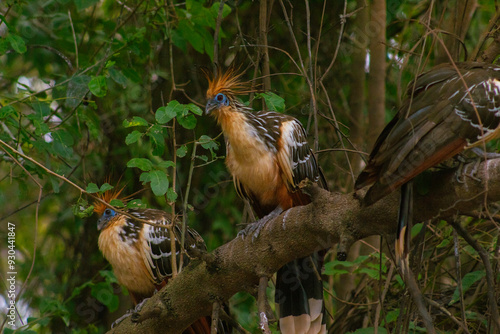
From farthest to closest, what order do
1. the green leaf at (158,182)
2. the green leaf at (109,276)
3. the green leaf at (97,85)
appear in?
1. the green leaf at (109,276)
2. the green leaf at (97,85)
3. the green leaf at (158,182)

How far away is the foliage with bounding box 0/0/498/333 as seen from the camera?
13.8 feet

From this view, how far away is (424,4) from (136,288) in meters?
3.59

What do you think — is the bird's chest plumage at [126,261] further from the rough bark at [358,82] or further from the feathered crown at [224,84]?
the rough bark at [358,82]

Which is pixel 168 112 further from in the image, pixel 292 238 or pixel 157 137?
pixel 292 238

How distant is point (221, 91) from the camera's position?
375cm

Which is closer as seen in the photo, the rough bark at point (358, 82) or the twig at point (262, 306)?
the twig at point (262, 306)

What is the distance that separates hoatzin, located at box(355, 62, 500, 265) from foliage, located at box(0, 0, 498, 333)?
148 centimetres

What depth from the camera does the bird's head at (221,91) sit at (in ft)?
12.2

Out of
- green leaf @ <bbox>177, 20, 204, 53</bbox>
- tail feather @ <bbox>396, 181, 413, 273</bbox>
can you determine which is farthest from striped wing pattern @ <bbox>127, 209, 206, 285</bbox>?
tail feather @ <bbox>396, 181, 413, 273</bbox>

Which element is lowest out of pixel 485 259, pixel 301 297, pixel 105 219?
pixel 301 297

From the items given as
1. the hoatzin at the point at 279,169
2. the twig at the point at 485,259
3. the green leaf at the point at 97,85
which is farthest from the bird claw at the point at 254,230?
the green leaf at the point at 97,85

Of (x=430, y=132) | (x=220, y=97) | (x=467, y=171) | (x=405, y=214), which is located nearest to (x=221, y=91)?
(x=220, y=97)

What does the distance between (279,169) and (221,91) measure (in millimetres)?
627

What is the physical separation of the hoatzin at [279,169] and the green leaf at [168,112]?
646 millimetres
